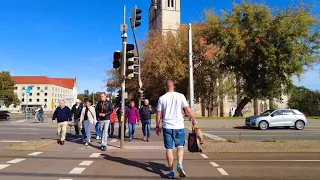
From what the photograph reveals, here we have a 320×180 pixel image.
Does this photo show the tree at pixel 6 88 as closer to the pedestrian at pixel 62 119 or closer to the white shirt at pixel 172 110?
the pedestrian at pixel 62 119

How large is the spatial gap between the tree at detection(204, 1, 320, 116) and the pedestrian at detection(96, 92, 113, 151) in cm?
2689

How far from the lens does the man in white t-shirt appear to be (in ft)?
21.6

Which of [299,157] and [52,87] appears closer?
[299,157]

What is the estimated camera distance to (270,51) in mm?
35219

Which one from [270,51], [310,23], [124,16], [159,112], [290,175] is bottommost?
[290,175]

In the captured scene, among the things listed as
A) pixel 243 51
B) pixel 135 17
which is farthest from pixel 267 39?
pixel 135 17

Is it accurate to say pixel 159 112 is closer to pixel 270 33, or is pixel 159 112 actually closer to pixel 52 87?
pixel 270 33

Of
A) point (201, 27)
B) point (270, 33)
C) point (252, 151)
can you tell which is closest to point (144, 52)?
point (201, 27)

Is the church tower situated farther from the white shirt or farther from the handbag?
the white shirt

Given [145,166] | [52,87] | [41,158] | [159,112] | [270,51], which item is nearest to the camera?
[159,112]

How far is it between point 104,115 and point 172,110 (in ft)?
15.4

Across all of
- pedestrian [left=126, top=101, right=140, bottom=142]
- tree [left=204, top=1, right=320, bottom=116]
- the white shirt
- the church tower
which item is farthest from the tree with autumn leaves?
the church tower

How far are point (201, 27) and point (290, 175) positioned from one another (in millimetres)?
34457

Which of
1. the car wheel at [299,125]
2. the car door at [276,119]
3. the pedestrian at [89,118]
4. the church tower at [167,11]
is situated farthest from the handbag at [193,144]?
the church tower at [167,11]
